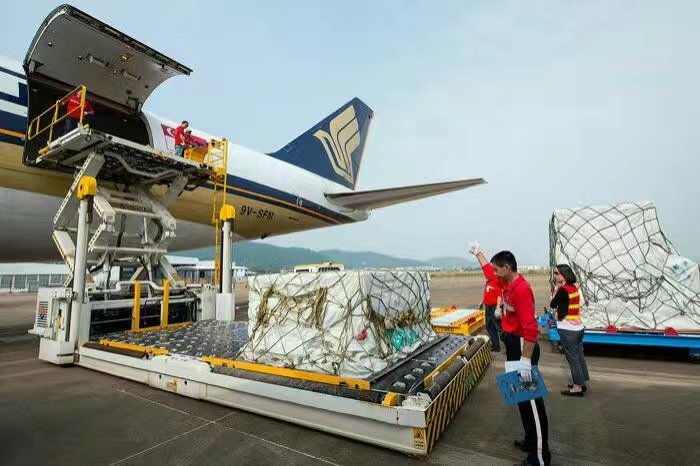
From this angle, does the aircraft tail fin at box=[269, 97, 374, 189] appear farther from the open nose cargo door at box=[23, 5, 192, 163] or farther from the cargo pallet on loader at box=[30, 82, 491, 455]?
the open nose cargo door at box=[23, 5, 192, 163]

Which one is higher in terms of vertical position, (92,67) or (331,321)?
(92,67)

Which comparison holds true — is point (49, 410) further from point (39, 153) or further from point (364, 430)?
point (39, 153)

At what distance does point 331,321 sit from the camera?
4055 millimetres

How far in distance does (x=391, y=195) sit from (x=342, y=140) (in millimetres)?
5583

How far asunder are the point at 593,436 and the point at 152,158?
8.36 meters

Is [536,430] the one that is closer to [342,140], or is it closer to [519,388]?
[519,388]

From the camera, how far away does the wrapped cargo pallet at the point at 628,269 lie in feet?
21.6

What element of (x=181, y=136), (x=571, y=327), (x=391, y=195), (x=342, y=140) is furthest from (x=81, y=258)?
(x=342, y=140)

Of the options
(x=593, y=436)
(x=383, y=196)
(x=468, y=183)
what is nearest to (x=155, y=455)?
(x=593, y=436)

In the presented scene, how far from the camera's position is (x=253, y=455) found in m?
3.12

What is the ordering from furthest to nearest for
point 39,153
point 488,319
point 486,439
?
point 488,319
point 39,153
point 486,439

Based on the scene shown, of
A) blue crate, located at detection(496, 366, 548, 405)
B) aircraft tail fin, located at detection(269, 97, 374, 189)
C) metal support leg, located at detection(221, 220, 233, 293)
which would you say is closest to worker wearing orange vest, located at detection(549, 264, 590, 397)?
blue crate, located at detection(496, 366, 548, 405)

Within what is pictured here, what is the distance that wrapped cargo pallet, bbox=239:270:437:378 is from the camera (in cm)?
393

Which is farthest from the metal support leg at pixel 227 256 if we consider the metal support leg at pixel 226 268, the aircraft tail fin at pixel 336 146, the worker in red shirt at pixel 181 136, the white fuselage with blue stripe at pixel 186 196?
the aircraft tail fin at pixel 336 146
